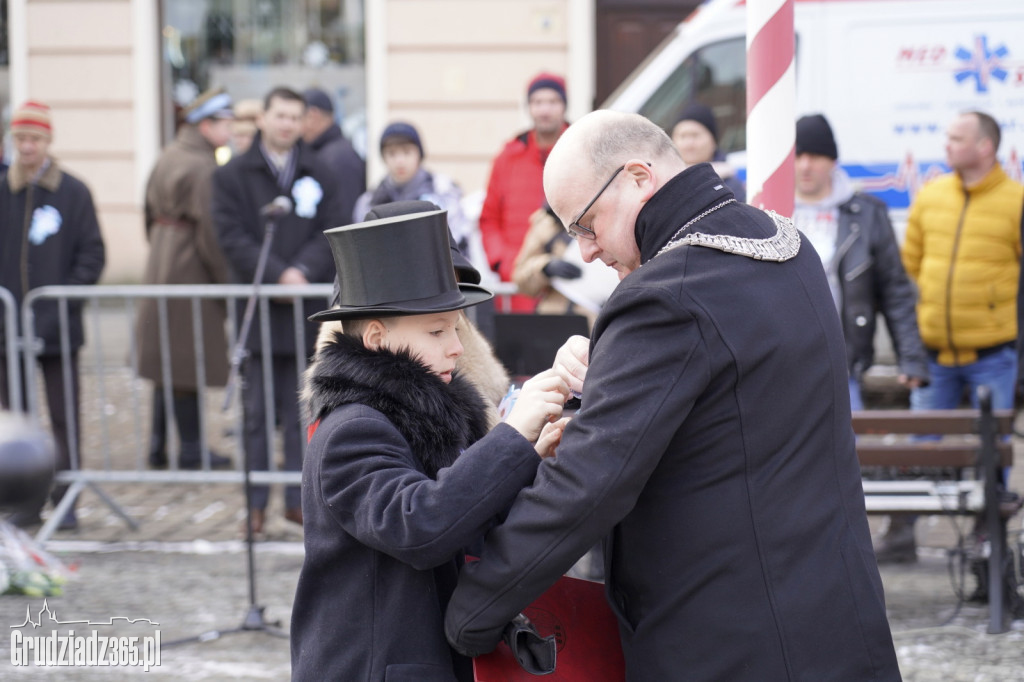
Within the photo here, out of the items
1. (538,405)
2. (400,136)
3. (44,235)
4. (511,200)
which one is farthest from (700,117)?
(538,405)

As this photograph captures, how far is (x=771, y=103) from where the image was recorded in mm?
3023

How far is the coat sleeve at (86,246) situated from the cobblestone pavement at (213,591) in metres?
0.95

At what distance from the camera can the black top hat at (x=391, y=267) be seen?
7.51 feet

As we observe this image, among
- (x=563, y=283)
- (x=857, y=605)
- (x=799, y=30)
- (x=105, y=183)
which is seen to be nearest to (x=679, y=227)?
(x=857, y=605)

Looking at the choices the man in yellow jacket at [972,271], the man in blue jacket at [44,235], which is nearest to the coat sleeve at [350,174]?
the man in blue jacket at [44,235]

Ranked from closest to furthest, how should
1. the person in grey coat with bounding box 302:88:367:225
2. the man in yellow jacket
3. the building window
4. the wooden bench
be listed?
the wooden bench
the man in yellow jacket
the person in grey coat with bounding box 302:88:367:225
the building window

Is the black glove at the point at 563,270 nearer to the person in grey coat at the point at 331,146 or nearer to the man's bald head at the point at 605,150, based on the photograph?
the person in grey coat at the point at 331,146

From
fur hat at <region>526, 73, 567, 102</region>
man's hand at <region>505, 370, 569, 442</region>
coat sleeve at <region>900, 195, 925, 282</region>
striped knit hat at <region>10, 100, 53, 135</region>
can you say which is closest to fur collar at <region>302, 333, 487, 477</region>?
man's hand at <region>505, 370, 569, 442</region>

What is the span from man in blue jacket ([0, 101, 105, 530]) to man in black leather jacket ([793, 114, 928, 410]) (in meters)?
3.92

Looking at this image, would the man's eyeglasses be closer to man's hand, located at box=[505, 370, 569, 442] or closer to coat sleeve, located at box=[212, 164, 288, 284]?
man's hand, located at box=[505, 370, 569, 442]

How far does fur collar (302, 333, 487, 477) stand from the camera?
227 cm

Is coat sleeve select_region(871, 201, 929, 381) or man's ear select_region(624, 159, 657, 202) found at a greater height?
man's ear select_region(624, 159, 657, 202)

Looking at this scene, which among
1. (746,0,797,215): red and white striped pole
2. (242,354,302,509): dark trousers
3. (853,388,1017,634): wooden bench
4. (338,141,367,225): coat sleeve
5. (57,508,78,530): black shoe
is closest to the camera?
(746,0,797,215): red and white striped pole

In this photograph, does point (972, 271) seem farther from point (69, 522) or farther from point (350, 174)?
point (69, 522)
